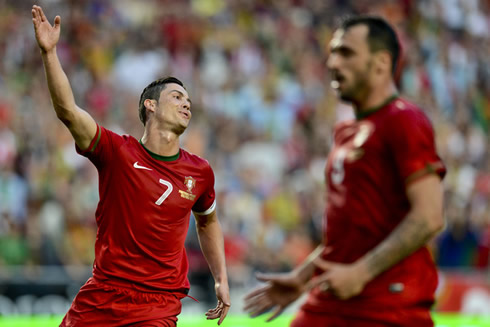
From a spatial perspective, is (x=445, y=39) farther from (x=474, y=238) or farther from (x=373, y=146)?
(x=373, y=146)

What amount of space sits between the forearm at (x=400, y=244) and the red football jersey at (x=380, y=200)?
0.67ft

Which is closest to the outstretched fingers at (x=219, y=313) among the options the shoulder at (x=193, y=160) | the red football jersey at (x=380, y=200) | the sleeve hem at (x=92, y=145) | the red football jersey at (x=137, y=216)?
the red football jersey at (x=137, y=216)

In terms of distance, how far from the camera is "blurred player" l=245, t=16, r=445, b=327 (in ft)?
11.2

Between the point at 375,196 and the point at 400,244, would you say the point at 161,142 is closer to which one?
the point at 375,196

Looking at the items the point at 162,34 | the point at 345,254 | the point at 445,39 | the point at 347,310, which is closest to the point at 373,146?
the point at 345,254

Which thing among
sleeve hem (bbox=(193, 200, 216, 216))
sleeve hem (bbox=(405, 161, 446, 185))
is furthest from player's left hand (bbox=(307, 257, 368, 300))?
sleeve hem (bbox=(193, 200, 216, 216))

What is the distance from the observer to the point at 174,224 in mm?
5141

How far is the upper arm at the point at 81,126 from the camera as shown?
457cm

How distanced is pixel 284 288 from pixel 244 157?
9.42 m

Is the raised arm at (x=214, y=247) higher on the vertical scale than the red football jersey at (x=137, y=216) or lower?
lower

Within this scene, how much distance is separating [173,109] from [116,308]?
4.50 ft

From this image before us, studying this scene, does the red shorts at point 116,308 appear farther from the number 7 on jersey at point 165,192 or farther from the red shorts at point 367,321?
the red shorts at point 367,321

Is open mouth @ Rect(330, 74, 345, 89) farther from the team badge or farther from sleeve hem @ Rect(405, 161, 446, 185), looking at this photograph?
the team badge

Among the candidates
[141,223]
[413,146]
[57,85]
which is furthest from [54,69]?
[413,146]
